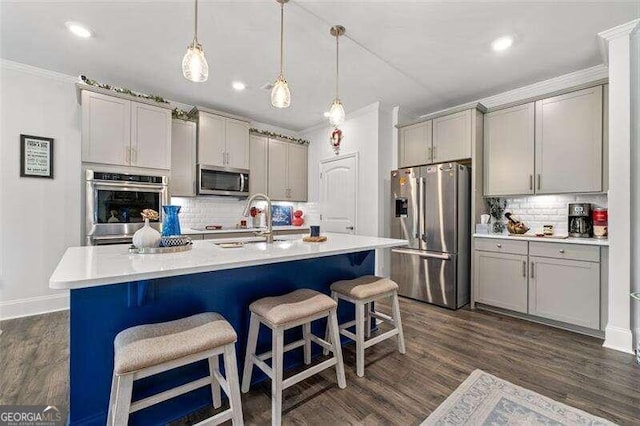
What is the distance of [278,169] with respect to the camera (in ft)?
15.8

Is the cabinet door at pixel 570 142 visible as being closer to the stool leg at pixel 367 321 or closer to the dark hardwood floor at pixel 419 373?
the dark hardwood floor at pixel 419 373

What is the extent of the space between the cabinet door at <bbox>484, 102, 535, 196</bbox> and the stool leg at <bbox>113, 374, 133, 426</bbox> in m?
3.81

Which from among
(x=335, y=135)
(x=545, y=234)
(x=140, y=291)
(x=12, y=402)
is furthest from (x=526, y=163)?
(x=12, y=402)

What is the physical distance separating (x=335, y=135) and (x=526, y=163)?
7.17 ft

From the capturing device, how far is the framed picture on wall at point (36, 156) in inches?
118

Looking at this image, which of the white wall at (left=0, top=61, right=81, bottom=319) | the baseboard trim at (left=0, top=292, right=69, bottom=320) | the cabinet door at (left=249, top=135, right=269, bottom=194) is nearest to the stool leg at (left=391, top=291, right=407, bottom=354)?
the cabinet door at (left=249, top=135, right=269, bottom=194)

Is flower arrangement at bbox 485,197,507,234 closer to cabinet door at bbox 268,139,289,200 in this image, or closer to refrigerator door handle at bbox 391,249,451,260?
refrigerator door handle at bbox 391,249,451,260

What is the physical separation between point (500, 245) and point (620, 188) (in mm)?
1111

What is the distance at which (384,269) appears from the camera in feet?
13.9

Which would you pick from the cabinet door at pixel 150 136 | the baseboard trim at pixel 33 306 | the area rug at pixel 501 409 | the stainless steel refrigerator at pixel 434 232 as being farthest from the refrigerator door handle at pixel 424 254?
the baseboard trim at pixel 33 306

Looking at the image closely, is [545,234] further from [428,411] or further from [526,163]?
[428,411]

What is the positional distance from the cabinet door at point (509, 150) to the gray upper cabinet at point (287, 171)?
9.40ft

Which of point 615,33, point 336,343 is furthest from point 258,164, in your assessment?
point 615,33

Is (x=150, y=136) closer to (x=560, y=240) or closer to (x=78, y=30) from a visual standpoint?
(x=78, y=30)
